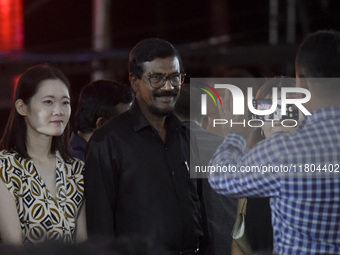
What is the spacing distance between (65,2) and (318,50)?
19.3 metres

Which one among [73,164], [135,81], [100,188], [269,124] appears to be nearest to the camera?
[269,124]

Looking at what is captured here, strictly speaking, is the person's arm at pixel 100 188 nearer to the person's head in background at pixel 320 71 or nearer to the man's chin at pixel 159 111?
the man's chin at pixel 159 111

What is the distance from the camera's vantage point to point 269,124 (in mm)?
2098

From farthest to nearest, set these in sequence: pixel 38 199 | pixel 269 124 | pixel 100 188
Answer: pixel 100 188 < pixel 38 199 < pixel 269 124

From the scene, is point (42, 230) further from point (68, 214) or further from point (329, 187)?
point (329, 187)

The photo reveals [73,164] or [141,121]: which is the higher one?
[141,121]

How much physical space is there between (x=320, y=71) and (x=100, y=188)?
3.25 feet

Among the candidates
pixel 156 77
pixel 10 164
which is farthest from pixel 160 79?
pixel 10 164

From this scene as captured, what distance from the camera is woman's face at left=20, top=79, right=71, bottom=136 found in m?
2.38

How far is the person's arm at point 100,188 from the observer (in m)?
2.36

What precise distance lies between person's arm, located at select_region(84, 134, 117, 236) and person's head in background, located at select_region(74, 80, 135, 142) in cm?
80

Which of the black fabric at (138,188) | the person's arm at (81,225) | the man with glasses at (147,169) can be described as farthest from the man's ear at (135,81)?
the person's arm at (81,225)

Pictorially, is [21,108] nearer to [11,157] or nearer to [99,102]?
[11,157]

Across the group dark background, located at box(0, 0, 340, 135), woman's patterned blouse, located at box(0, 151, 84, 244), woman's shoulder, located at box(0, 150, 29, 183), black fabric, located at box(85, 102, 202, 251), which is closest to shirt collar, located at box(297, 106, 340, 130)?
black fabric, located at box(85, 102, 202, 251)
